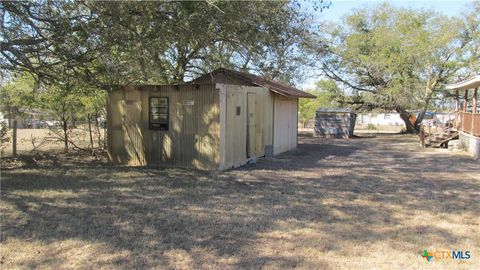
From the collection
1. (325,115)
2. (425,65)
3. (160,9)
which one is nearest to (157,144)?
(160,9)

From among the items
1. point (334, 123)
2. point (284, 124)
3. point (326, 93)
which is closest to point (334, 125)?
point (334, 123)

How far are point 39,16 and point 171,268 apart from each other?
5.39 m

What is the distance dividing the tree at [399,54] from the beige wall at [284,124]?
36.9 feet

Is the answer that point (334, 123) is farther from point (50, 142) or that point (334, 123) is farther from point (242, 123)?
point (50, 142)

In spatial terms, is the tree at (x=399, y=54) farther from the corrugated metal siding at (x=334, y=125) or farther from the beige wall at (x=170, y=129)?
the beige wall at (x=170, y=129)

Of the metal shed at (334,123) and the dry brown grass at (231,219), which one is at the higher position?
the metal shed at (334,123)

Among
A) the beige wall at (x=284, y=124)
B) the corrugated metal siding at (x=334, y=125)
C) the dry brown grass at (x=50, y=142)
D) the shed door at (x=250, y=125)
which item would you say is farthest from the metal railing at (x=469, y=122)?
the dry brown grass at (x=50, y=142)

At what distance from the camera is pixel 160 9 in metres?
7.63

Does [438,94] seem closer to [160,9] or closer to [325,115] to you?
[325,115]

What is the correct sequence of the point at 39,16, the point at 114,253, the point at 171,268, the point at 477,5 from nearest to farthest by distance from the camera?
1. the point at 171,268
2. the point at 114,253
3. the point at 39,16
4. the point at 477,5

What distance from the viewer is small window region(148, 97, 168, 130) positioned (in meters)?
10.6

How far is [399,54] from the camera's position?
2666 cm

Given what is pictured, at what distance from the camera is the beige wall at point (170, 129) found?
10.1 m

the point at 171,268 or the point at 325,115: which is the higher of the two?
the point at 325,115
